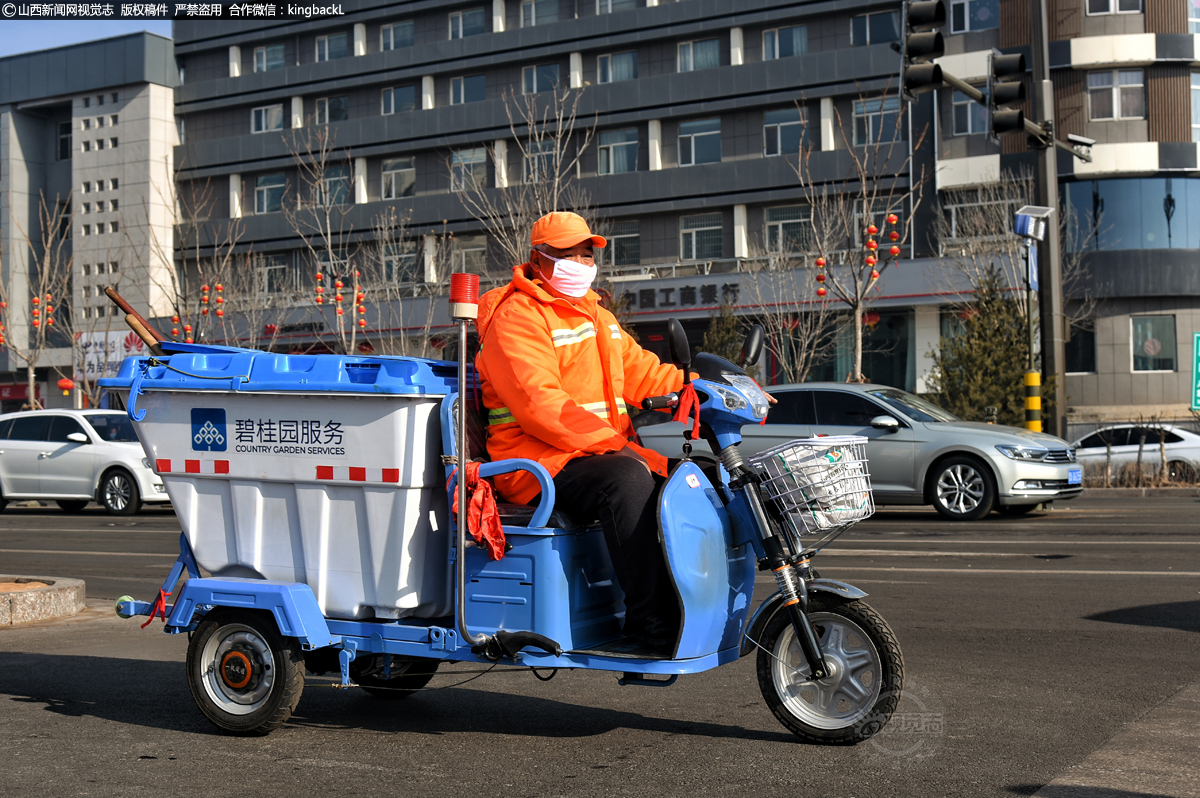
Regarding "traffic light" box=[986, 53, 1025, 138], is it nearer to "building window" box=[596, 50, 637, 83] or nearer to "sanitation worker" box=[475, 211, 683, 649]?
"sanitation worker" box=[475, 211, 683, 649]

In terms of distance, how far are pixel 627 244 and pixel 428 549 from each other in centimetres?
3953

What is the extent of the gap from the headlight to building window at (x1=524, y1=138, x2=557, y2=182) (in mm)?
23303

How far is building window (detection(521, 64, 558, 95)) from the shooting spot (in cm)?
4594

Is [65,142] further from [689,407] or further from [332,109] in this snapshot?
[689,407]

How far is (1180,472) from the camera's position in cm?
2080

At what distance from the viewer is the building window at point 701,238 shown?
140 feet

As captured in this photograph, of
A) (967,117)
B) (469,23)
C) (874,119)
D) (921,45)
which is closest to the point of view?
(921,45)

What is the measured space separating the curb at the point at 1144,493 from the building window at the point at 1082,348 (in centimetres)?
1869

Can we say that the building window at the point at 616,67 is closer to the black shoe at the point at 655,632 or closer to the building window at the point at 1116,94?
the building window at the point at 1116,94

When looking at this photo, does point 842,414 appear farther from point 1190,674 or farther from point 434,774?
point 434,774

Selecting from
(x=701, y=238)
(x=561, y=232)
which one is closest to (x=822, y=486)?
(x=561, y=232)

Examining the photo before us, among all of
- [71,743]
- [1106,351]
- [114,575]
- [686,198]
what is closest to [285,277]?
[686,198]

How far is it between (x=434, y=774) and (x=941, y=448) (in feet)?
37.4

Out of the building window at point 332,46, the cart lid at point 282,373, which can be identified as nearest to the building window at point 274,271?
the building window at point 332,46
